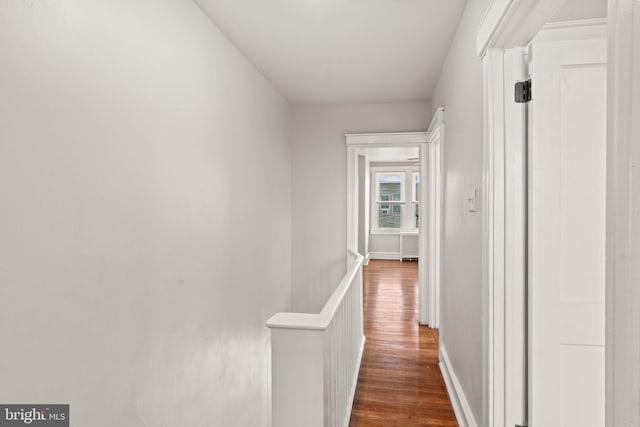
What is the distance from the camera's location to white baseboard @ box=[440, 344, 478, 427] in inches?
77.0

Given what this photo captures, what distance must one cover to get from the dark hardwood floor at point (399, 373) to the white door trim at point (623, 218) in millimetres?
1878

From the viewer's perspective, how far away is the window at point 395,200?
848 cm

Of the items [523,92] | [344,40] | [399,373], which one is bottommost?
[399,373]

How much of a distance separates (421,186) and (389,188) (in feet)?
15.7

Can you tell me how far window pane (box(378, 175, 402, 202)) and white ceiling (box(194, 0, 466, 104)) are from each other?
4.99 metres

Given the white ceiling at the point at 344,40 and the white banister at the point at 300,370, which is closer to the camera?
the white banister at the point at 300,370

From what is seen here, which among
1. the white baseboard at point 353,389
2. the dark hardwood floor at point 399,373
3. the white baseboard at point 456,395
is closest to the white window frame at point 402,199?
the dark hardwood floor at point 399,373

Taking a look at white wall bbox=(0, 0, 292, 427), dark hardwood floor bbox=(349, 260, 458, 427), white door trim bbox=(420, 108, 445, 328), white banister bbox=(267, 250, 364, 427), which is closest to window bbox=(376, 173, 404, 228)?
dark hardwood floor bbox=(349, 260, 458, 427)

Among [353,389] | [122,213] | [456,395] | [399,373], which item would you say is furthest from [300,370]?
[399,373]

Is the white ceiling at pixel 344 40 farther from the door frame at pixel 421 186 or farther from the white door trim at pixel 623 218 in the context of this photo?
the white door trim at pixel 623 218

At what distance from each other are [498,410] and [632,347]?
1106mm

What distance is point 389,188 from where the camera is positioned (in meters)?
8.71

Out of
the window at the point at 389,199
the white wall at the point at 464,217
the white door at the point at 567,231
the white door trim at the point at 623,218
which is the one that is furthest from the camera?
the window at the point at 389,199

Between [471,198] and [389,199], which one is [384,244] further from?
[471,198]
